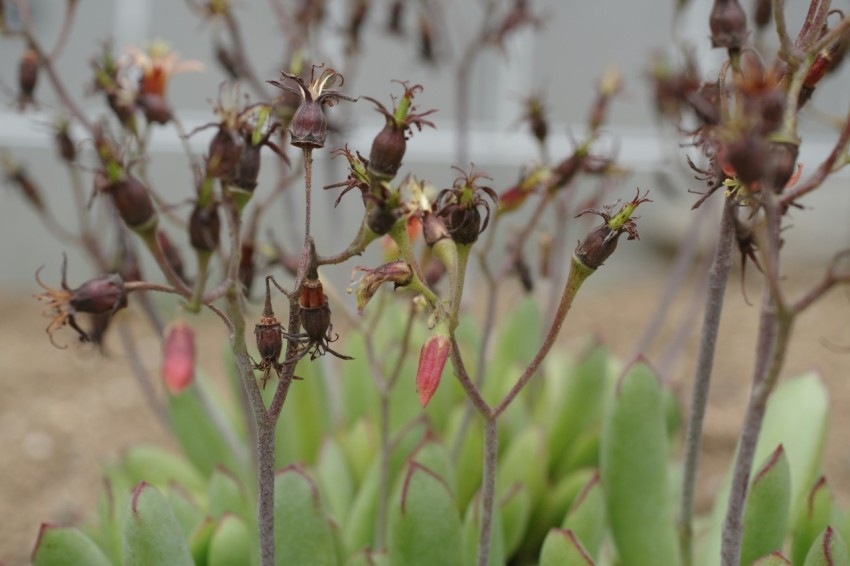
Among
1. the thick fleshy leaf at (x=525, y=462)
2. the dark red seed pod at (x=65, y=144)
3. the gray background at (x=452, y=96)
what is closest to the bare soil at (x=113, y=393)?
the dark red seed pod at (x=65, y=144)

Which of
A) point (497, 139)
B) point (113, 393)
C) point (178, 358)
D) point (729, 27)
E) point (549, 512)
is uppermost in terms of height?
point (729, 27)

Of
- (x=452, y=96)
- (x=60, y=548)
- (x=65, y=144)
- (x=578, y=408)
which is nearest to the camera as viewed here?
(x=60, y=548)

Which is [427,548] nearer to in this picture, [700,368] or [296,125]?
[700,368]

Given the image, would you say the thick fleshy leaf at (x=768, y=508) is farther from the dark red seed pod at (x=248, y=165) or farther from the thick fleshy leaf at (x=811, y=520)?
the dark red seed pod at (x=248, y=165)

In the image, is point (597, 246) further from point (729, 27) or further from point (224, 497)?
point (224, 497)

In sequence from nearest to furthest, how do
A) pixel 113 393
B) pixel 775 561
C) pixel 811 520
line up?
1. pixel 775 561
2. pixel 811 520
3. pixel 113 393

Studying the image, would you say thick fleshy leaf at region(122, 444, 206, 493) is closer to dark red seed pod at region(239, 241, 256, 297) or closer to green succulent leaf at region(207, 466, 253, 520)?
green succulent leaf at region(207, 466, 253, 520)

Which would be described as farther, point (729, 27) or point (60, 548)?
point (60, 548)

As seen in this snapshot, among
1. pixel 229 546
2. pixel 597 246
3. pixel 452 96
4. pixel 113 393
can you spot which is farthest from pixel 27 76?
pixel 452 96
